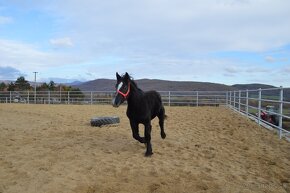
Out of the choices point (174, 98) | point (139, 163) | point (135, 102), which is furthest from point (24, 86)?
point (139, 163)

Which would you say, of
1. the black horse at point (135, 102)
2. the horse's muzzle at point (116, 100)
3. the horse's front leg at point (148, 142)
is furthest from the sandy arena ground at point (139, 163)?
the horse's muzzle at point (116, 100)

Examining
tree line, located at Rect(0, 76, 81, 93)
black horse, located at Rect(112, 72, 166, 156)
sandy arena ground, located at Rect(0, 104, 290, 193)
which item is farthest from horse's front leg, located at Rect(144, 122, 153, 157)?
tree line, located at Rect(0, 76, 81, 93)

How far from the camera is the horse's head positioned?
231 inches

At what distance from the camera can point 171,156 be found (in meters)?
6.11

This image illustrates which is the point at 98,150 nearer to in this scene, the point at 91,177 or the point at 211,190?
the point at 91,177

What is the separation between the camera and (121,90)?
5.97 m

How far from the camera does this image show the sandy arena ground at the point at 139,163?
14.7ft

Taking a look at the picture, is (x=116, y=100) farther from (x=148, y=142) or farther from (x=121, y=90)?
(x=148, y=142)

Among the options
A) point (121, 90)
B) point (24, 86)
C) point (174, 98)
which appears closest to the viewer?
point (121, 90)

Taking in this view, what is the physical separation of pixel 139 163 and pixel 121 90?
135cm

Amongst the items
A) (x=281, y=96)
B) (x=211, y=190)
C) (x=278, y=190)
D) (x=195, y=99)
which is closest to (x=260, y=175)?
(x=278, y=190)

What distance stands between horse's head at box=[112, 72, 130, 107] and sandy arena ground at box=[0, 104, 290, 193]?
1.02m

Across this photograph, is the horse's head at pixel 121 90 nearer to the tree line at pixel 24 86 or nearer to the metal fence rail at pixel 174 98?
the metal fence rail at pixel 174 98

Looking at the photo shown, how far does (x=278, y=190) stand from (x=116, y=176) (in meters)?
2.26
